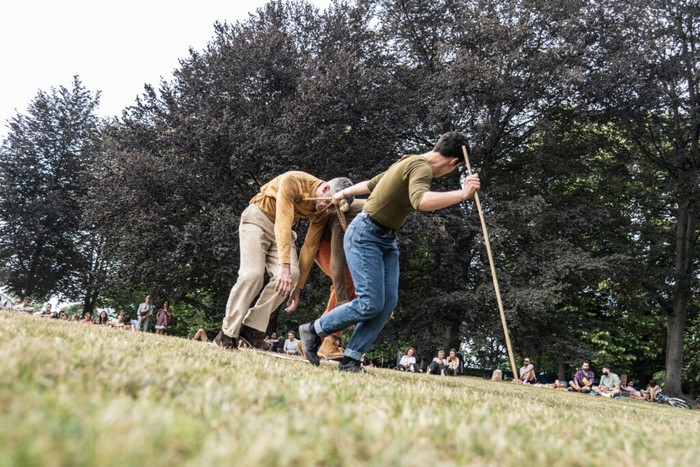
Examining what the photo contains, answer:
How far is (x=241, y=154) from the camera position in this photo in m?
19.9

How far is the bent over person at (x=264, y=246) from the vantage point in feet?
21.1

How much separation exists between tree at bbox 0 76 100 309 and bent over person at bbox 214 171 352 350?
92.2ft

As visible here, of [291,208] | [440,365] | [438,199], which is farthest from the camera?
[440,365]

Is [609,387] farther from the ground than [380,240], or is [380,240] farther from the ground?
[380,240]

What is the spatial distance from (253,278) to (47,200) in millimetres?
31706

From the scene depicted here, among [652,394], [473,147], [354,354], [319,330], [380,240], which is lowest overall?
[354,354]

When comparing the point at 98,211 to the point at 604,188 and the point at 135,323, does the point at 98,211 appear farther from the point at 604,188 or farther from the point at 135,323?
the point at 604,188

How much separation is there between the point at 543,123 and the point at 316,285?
1080 centimetres

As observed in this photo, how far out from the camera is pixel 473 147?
75.8 feet

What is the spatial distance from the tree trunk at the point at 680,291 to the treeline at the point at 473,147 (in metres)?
0.07

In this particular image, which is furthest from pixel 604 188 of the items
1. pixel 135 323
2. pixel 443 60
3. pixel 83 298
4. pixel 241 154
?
pixel 83 298

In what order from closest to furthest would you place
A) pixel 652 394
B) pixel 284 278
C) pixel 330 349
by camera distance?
1. pixel 284 278
2. pixel 330 349
3. pixel 652 394

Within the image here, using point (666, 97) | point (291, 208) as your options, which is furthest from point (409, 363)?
point (291, 208)

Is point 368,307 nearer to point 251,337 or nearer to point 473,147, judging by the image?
point 251,337
